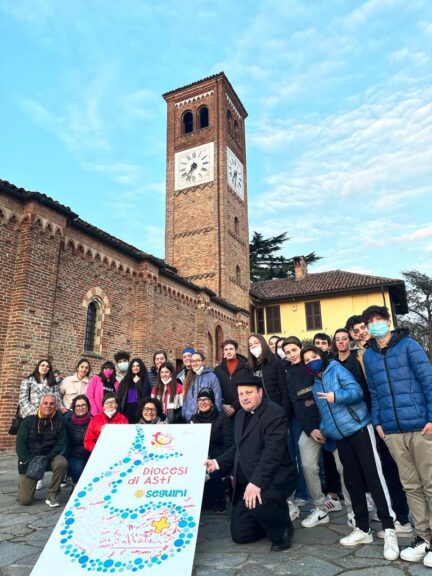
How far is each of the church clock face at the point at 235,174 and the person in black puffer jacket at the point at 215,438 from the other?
68.7ft

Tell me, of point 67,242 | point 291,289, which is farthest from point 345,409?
point 291,289

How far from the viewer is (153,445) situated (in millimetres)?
4008

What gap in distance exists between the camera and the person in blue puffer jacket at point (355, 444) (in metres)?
3.42

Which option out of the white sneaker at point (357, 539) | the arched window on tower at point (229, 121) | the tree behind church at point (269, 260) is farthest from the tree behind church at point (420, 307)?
the white sneaker at point (357, 539)

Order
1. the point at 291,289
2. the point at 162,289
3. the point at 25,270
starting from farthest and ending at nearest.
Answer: the point at 291,289 → the point at 162,289 → the point at 25,270

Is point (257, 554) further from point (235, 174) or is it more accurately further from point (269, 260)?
point (269, 260)

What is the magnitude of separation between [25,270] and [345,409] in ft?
27.7

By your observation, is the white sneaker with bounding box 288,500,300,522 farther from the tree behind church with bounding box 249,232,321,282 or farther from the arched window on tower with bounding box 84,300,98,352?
the tree behind church with bounding box 249,232,321,282

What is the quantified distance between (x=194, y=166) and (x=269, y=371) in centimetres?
2171

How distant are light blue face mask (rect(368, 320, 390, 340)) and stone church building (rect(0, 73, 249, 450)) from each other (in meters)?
8.15

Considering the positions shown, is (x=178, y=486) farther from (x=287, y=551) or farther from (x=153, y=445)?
(x=287, y=551)

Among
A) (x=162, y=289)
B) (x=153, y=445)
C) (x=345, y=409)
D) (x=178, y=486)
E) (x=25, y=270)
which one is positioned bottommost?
(x=178, y=486)

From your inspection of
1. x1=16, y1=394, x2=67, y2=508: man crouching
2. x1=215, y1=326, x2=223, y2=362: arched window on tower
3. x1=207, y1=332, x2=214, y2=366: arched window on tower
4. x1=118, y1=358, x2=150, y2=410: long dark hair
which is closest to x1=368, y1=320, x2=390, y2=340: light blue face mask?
x1=118, y1=358, x2=150, y2=410: long dark hair

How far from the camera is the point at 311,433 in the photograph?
4.21m
